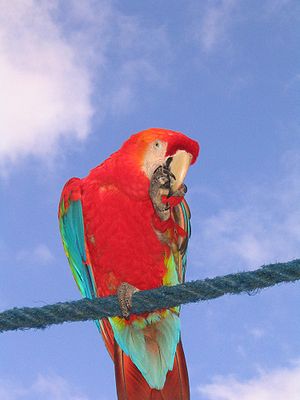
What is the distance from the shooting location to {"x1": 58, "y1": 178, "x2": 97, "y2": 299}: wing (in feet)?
11.3

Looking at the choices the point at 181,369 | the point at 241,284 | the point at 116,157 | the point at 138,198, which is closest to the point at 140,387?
the point at 181,369

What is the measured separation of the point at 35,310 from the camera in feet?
7.41

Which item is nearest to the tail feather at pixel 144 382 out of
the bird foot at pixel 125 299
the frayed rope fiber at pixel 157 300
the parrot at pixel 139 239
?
the parrot at pixel 139 239

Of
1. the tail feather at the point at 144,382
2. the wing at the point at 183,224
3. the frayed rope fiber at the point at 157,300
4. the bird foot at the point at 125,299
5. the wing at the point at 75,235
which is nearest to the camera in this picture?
the frayed rope fiber at the point at 157,300

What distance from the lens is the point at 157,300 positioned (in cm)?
227

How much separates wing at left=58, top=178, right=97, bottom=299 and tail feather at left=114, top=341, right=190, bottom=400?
0.46 metres

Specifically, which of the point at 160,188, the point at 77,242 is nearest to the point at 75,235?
the point at 77,242

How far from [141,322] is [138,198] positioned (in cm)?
73

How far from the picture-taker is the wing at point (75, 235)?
345 centimetres

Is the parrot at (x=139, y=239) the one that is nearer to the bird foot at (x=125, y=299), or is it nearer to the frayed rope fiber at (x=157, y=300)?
the bird foot at (x=125, y=299)

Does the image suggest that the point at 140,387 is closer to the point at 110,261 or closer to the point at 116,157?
the point at 110,261

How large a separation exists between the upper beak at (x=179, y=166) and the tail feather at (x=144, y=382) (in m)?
0.98

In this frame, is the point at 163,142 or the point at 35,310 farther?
the point at 163,142

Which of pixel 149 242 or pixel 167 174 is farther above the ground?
pixel 167 174
